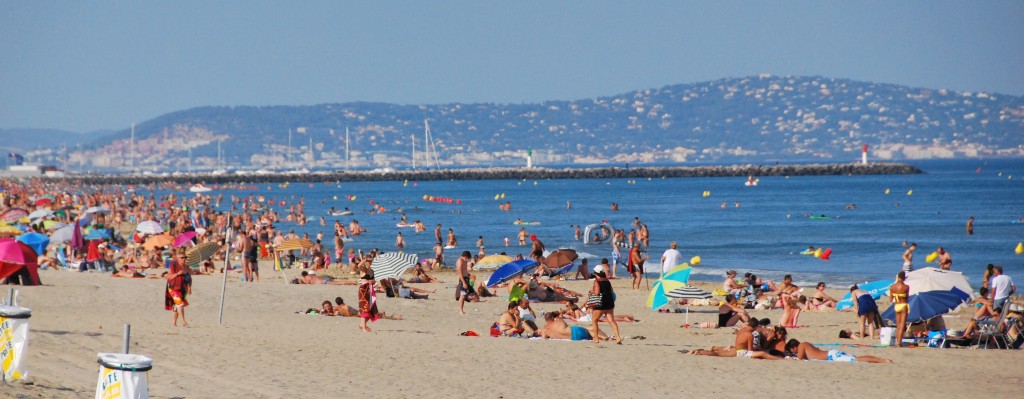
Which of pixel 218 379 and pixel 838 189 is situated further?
pixel 838 189

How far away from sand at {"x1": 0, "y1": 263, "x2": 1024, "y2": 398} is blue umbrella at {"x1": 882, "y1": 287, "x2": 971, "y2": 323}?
72cm

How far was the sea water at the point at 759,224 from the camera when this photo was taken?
29656mm

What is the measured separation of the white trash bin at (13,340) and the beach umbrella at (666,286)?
976cm

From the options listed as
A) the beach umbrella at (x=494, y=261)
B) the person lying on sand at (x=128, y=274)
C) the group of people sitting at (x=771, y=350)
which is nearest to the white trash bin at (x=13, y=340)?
the group of people sitting at (x=771, y=350)

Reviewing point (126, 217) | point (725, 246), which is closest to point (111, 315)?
point (725, 246)

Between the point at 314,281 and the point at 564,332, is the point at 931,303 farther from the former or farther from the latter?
the point at 314,281

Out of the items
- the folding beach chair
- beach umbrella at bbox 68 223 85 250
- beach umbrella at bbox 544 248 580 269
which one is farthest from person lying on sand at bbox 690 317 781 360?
beach umbrella at bbox 68 223 85 250

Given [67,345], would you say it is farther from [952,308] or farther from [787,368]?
[952,308]

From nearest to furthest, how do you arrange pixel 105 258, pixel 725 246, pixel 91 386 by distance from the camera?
pixel 91 386 → pixel 105 258 → pixel 725 246

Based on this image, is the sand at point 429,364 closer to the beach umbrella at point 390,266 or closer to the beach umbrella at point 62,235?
the beach umbrella at point 390,266

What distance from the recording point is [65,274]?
2105 cm

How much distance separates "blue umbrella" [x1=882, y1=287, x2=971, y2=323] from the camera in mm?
13836

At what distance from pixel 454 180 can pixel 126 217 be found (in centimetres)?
7802

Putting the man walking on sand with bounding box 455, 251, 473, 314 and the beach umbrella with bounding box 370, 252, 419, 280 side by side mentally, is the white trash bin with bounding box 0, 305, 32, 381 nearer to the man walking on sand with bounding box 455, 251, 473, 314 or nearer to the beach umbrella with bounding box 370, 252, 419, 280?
the man walking on sand with bounding box 455, 251, 473, 314
